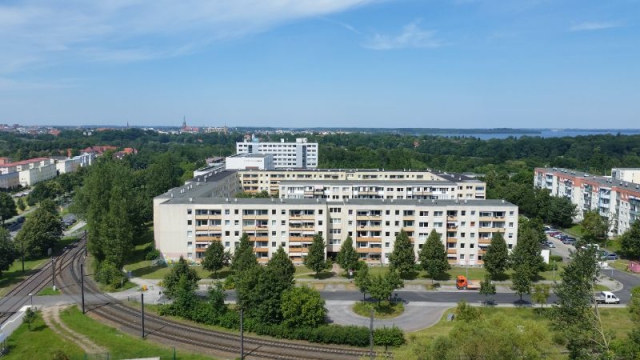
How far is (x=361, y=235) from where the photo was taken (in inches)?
2532

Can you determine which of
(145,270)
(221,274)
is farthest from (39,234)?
(221,274)

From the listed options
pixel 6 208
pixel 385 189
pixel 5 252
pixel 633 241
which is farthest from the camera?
pixel 385 189

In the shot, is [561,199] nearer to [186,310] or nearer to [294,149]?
[186,310]

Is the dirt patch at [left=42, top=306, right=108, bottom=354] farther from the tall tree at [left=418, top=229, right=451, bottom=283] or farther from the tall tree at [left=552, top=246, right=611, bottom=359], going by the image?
the tall tree at [left=418, top=229, right=451, bottom=283]

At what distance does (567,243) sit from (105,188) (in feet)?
240

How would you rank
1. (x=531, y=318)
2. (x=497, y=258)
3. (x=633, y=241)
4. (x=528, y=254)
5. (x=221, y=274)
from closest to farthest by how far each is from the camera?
(x=531, y=318)
(x=528, y=254)
(x=497, y=258)
(x=221, y=274)
(x=633, y=241)

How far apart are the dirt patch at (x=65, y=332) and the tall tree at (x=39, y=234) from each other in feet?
73.1

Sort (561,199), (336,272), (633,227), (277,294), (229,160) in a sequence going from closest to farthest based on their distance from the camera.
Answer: (277,294), (336,272), (633,227), (561,199), (229,160)

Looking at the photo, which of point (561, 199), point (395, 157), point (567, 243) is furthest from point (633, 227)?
point (395, 157)

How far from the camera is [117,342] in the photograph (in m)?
39.0

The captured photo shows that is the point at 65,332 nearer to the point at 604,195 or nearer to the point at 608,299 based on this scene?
the point at 608,299

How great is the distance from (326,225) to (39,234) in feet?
135

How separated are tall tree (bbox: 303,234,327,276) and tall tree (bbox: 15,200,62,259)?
39517 mm

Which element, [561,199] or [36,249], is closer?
[36,249]
